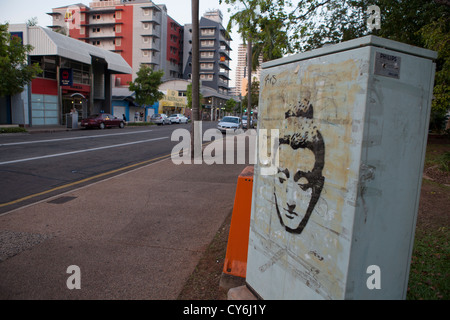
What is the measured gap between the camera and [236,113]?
11175cm

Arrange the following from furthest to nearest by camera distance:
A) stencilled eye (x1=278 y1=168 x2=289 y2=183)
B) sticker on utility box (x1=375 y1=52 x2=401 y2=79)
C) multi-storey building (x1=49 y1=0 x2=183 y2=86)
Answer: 1. multi-storey building (x1=49 y1=0 x2=183 y2=86)
2. stencilled eye (x1=278 y1=168 x2=289 y2=183)
3. sticker on utility box (x1=375 y1=52 x2=401 y2=79)

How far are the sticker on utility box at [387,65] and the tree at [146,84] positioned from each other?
40780 mm

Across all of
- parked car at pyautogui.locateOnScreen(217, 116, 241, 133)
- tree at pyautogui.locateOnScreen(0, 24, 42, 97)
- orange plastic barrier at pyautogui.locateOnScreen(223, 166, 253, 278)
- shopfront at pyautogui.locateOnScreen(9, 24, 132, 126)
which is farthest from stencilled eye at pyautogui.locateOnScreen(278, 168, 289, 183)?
shopfront at pyautogui.locateOnScreen(9, 24, 132, 126)

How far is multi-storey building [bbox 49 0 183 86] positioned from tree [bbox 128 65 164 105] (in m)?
26.7

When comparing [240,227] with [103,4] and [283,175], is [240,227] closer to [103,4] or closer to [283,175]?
[283,175]

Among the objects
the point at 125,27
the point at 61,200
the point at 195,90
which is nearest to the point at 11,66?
the point at 195,90

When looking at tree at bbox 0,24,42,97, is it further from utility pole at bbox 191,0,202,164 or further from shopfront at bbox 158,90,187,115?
shopfront at bbox 158,90,187,115

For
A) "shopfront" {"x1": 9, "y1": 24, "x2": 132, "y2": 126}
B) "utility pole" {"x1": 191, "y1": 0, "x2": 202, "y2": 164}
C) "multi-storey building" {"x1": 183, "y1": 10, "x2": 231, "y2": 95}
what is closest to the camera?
"utility pole" {"x1": 191, "y1": 0, "x2": 202, "y2": 164}

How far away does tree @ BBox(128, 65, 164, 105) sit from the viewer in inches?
1597

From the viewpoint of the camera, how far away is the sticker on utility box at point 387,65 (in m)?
1.84

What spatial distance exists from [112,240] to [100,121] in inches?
1062

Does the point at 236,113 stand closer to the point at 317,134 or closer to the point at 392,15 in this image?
the point at 392,15

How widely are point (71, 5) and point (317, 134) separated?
289 ft

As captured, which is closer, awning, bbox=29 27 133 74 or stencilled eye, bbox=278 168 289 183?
stencilled eye, bbox=278 168 289 183
